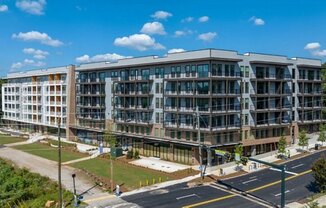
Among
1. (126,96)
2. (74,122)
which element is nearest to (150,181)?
(126,96)

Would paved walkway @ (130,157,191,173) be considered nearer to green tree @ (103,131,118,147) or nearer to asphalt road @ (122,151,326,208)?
green tree @ (103,131,118,147)

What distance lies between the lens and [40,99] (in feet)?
334

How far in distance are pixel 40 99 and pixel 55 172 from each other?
2081 inches

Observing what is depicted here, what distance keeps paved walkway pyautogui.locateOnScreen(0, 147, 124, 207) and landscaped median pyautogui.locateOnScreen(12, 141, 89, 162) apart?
2102 millimetres

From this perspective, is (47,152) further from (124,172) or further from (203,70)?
(203,70)

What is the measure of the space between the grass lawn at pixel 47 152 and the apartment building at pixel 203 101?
32.3 ft

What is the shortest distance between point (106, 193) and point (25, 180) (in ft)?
40.4

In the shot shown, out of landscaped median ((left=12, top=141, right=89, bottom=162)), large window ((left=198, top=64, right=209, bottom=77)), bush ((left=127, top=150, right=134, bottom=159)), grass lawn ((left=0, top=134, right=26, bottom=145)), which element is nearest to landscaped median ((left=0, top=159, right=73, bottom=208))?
landscaped median ((left=12, top=141, right=89, bottom=162))

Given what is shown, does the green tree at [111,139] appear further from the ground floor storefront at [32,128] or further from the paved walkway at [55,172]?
the ground floor storefront at [32,128]

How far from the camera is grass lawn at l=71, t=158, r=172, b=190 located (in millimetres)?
48688

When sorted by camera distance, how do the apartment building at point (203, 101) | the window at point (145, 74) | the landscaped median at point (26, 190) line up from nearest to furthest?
the landscaped median at point (26, 190) < the apartment building at point (203, 101) < the window at point (145, 74)

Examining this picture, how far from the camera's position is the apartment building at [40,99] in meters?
90.6

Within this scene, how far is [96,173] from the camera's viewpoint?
176 feet

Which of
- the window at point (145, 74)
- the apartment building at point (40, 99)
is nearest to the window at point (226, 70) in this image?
the window at point (145, 74)
